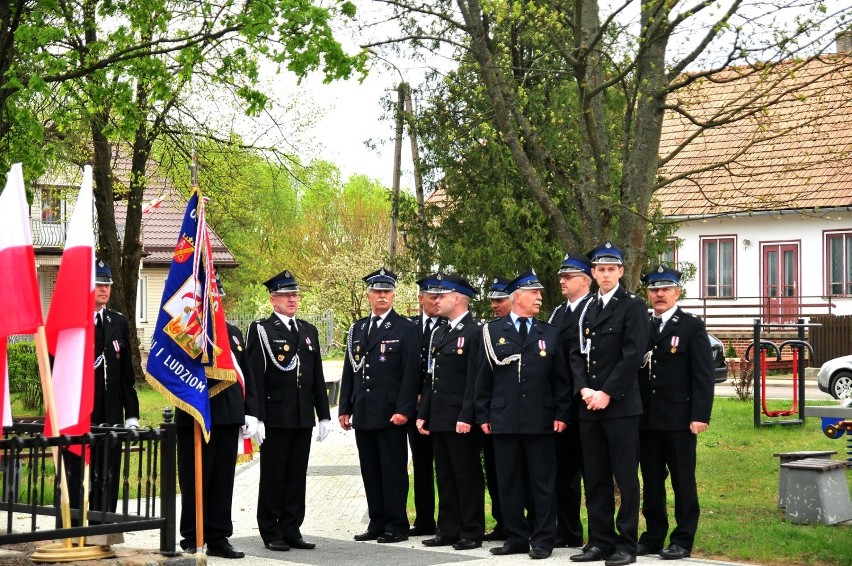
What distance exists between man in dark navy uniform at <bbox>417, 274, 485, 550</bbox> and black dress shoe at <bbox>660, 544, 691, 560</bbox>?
1624mm

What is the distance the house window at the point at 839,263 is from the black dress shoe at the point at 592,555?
28.3 meters

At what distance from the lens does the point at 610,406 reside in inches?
382

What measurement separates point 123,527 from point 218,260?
135 feet

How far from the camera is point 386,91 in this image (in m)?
18.8

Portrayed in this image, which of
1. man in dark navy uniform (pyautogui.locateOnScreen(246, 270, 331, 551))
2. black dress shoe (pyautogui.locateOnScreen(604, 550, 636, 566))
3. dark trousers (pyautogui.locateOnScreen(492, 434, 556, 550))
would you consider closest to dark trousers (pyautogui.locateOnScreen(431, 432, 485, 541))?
dark trousers (pyautogui.locateOnScreen(492, 434, 556, 550))

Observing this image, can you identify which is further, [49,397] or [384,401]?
[384,401]

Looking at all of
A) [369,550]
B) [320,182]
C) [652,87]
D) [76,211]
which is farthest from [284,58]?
[320,182]

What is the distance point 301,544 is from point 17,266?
4.21 metres

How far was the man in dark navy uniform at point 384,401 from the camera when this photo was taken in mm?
11086

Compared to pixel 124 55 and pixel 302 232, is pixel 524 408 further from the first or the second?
pixel 302 232

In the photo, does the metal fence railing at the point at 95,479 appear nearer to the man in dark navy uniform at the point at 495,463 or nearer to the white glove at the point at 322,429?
the white glove at the point at 322,429

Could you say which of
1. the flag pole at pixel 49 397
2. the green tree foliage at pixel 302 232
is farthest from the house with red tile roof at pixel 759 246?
the flag pole at pixel 49 397

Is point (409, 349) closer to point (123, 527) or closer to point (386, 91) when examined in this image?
point (123, 527)

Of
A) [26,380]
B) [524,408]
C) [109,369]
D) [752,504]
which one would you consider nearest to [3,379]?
[109,369]
